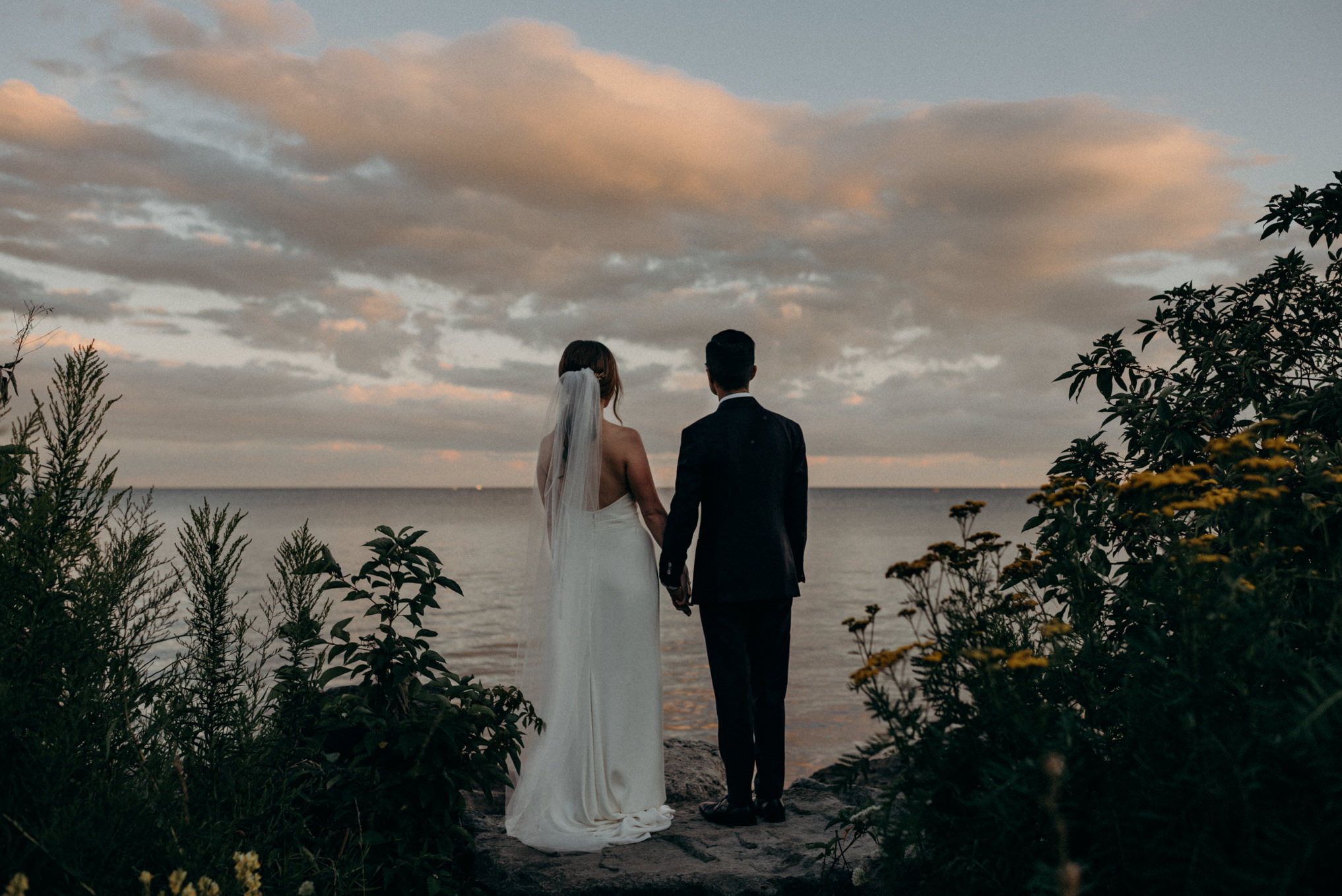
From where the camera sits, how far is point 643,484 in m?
5.34

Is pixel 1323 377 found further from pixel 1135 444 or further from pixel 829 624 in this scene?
pixel 829 624

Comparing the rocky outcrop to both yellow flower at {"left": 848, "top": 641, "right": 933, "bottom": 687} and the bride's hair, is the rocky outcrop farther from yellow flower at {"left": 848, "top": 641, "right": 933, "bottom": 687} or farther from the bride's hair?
the bride's hair

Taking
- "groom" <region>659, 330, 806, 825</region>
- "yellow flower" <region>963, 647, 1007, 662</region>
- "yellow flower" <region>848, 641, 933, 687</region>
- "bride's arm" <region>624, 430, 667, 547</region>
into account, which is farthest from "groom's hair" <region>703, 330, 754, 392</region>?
"yellow flower" <region>963, 647, 1007, 662</region>

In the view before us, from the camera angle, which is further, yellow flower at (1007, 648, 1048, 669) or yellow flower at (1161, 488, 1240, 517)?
yellow flower at (1161, 488, 1240, 517)

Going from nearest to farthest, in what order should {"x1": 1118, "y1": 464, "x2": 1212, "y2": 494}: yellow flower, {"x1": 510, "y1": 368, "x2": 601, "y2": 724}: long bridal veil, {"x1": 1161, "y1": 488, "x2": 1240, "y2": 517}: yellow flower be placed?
{"x1": 1161, "y1": 488, "x2": 1240, "y2": 517}: yellow flower
{"x1": 1118, "y1": 464, "x2": 1212, "y2": 494}: yellow flower
{"x1": 510, "y1": 368, "x2": 601, "y2": 724}: long bridal veil

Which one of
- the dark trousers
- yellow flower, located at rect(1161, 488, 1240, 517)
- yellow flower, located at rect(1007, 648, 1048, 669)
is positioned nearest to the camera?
yellow flower, located at rect(1007, 648, 1048, 669)

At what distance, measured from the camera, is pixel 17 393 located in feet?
10.8

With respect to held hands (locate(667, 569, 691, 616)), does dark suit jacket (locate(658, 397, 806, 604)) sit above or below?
above

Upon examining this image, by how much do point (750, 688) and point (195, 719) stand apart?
2998mm

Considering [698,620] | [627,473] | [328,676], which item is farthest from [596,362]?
[698,620]

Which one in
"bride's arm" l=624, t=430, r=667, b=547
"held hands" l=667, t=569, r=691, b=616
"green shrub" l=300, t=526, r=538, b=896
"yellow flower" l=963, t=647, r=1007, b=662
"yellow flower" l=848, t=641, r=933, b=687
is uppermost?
"bride's arm" l=624, t=430, r=667, b=547

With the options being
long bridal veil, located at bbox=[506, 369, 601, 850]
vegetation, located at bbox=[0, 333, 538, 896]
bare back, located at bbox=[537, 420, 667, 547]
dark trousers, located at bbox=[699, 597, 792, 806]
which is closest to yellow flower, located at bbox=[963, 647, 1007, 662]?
vegetation, located at bbox=[0, 333, 538, 896]

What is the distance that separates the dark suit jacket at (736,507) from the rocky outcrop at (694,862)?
133 cm

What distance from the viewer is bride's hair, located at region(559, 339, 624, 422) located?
17.8 ft
